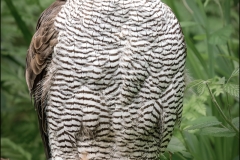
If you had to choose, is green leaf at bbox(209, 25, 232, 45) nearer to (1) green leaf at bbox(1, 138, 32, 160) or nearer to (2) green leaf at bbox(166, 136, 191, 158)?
(2) green leaf at bbox(166, 136, 191, 158)

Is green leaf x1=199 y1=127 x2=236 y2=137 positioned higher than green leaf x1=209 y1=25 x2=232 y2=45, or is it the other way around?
green leaf x1=209 y1=25 x2=232 y2=45

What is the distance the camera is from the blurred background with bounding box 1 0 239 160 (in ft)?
10.1

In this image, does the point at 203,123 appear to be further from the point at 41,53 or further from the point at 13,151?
the point at 13,151

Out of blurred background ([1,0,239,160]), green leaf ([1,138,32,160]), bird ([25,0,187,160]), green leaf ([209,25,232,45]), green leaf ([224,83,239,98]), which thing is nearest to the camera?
green leaf ([224,83,239,98])

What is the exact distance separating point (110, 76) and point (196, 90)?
2.63 ft

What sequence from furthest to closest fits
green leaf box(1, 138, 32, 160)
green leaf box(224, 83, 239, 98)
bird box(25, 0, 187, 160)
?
green leaf box(1, 138, 32, 160) → bird box(25, 0, 187, 160) → green leaf box(224, 83, 239, 98)

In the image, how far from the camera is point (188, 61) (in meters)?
3.72

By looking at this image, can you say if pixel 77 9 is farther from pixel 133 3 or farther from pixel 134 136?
pixel 134 136

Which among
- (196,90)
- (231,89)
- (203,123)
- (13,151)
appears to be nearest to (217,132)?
(203,123)

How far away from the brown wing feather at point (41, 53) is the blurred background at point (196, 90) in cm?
62

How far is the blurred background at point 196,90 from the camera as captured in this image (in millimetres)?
3092

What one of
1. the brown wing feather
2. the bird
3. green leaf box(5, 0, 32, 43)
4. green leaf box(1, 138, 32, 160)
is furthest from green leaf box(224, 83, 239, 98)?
green leaf box(1, 138, 32, 160)

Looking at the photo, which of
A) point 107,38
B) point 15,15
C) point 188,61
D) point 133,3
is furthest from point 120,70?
point 15,15

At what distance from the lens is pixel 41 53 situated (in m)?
3.17
